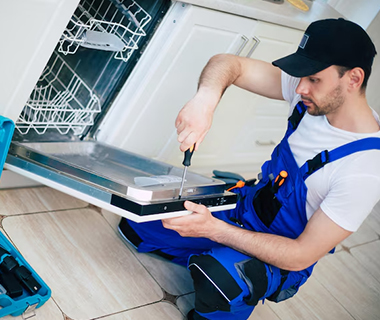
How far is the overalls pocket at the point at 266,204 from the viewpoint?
5.20 ft

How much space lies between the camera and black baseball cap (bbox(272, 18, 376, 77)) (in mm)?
1382

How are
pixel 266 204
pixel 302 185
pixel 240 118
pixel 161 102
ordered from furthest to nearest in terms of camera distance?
1. pixel 240 118
2. pixel 161 102
3. pixel 266 204
4. pixel 302 185

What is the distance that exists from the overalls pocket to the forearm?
11 cm

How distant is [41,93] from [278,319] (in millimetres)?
1256

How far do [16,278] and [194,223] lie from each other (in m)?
0.52

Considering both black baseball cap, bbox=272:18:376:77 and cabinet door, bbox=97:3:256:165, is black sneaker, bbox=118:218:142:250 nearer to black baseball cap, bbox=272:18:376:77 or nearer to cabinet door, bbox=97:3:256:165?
cabinet door, bbox=97:3:256:165

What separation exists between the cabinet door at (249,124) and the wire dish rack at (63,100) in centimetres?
50

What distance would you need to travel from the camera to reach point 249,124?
248 cm

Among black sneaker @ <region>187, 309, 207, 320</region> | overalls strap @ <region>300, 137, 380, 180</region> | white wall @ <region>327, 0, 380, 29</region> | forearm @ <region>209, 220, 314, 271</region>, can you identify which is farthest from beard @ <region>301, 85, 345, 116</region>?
white wall @ <region>327, 0, 380, 29</region>

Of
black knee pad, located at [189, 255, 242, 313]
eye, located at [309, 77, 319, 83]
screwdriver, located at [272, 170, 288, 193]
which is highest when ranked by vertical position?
eye, located at [309, 77, 319, 83]

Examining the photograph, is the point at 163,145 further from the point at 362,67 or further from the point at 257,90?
the point at 362,67

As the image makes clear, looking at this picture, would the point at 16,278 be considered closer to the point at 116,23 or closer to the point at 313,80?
the point at 116,23

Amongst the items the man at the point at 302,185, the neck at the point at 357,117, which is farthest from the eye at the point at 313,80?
the neck at the point at 357,117

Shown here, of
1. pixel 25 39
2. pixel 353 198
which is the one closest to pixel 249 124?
pixel 353 198
